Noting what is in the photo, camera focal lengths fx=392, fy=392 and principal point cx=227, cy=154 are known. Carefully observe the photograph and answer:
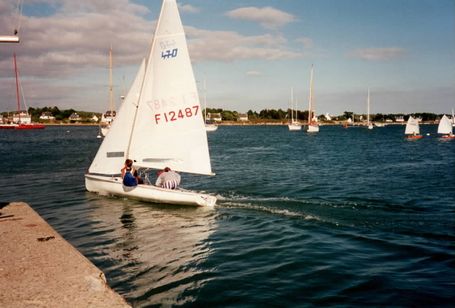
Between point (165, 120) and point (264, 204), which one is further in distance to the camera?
point (264, 204)

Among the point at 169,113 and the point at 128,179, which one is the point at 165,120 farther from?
the point at 128,179

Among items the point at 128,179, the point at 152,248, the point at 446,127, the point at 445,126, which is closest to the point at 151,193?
the point at 128,179

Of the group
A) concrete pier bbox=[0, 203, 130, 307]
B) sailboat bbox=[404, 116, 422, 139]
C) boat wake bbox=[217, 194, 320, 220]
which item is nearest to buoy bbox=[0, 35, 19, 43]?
concrete pier bbox=[0, 203, 130, 307]

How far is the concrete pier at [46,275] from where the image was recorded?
22.0ft

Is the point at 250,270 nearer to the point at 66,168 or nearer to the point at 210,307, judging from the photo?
the point at 210,307

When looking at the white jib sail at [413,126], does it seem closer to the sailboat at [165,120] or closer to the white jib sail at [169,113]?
the white jib sail at [169,113]

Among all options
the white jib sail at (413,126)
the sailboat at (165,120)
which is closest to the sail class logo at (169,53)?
the sailboat at (165,120)

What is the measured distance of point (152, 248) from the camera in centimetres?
1260

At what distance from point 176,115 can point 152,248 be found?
25.6ft

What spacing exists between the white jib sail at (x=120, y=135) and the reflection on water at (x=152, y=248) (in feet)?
6.60

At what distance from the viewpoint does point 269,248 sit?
41.8 ft

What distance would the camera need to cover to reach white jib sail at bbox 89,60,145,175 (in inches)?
782

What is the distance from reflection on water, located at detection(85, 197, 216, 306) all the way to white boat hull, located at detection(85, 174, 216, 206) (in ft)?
1.18

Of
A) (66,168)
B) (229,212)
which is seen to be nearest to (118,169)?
(229,212)
